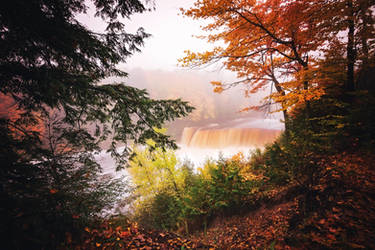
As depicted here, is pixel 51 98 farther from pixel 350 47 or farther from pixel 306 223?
pixel 350 47

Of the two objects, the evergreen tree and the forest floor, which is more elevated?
the evergreen tree

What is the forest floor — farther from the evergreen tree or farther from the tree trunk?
the tree trunk

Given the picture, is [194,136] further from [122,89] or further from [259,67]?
[122,89]

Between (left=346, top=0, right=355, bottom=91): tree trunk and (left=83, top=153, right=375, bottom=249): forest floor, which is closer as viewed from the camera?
(left=83, top=153, right=375, bottom=249): forest floor

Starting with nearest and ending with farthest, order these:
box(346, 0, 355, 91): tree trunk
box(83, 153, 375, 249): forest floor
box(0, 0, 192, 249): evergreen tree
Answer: box(0, 0, 192, 249): evergreen tree, box(83, 153, 375, 249): forest floor, box(346, 0, 355, 91): tree trunk

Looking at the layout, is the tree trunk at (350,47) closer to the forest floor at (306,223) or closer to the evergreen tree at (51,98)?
the forest floor at (306,223)

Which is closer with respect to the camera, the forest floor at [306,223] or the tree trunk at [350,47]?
the forest floor at [306,223]

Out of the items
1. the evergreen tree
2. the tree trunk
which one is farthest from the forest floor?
the tree trunk

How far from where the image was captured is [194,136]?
22.8m

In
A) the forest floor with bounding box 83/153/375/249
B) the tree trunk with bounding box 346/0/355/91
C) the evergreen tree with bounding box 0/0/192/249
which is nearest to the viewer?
the evergreen tree with bounding box 0/0/192/249

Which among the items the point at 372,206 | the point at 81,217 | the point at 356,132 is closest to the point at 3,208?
the point at 81,217

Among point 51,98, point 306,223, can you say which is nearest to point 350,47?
point 306,223

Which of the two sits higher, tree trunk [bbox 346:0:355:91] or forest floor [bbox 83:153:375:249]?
tree trunk [bbox 346:0:355:91]

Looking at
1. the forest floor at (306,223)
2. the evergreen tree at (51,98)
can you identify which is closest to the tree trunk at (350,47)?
the forest floor at (306,223)
